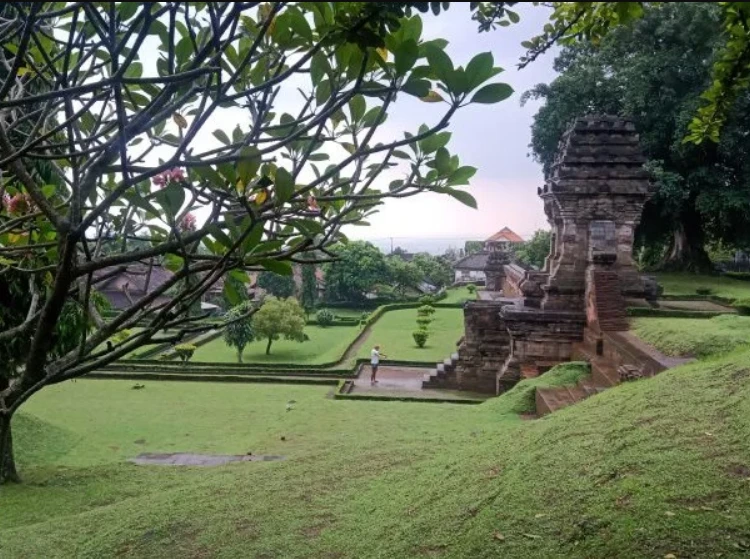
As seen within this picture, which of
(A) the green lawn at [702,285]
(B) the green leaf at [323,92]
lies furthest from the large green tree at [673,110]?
(B) the green leaf at [323,92]

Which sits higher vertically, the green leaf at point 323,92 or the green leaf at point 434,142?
the green leaf at point 323,92

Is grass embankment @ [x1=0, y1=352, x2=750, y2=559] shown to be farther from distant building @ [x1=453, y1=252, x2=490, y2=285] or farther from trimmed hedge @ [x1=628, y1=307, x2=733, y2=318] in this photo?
distant building @ [x1=453, y1=252, x2=490, y2=285]

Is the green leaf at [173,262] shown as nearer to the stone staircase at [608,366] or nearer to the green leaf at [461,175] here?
the green leaf at [461,175]

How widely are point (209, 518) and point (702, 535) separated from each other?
12.5 feet

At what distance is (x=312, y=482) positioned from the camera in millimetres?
6312

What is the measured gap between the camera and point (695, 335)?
28.3 feet

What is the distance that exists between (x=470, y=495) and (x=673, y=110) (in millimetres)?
19015

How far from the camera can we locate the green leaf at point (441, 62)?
2.09 meters

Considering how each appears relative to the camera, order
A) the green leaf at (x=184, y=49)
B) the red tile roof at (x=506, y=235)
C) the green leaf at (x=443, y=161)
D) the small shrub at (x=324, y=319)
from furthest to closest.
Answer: the red tile roof at (x=506, y=235)
the small shrub at (x=324, y=319)
the green leaf at (x=443, y=161)
the green leaf at (x=184, y=49)

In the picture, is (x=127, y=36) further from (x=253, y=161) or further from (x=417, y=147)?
(x=417, y=147)

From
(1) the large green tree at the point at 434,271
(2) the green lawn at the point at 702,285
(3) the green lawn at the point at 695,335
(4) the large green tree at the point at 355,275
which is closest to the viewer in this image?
(3) the green lawn at the point at 695,335

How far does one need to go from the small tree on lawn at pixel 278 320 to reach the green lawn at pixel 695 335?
1459 cm

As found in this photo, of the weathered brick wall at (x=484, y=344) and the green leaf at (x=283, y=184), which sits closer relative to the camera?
the green leaf at (x=283, y=184)

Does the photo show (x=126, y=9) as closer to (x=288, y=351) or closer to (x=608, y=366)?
(x=608, y=366)
